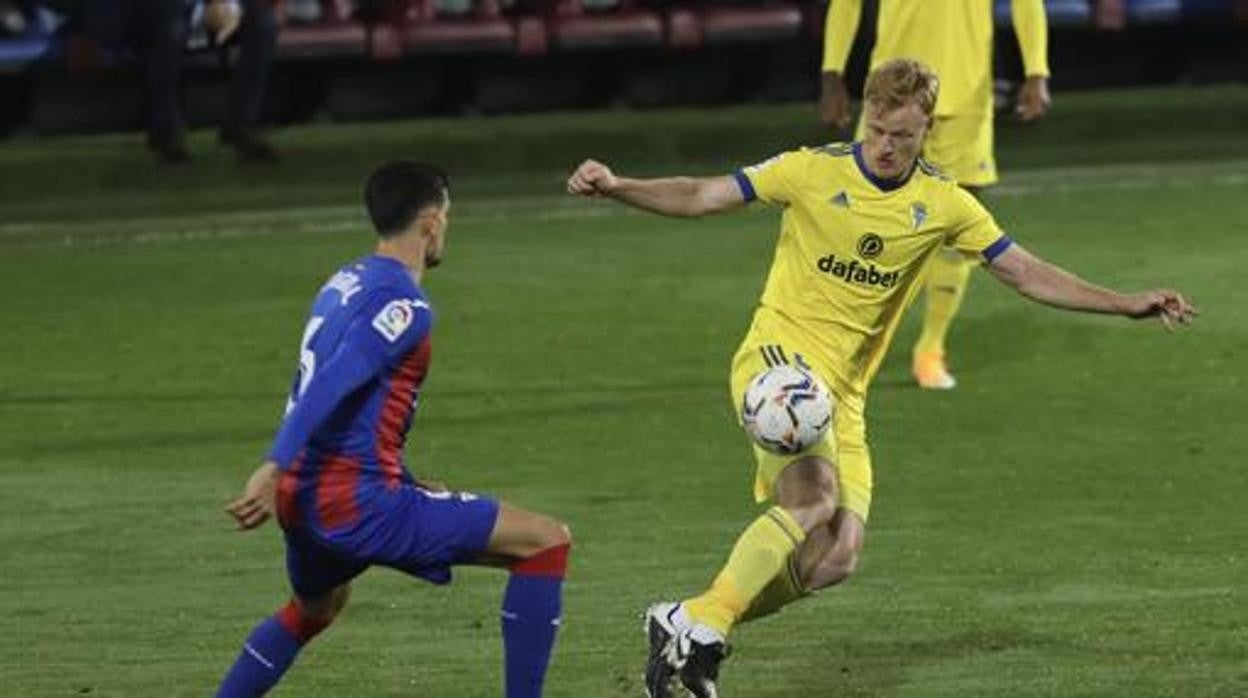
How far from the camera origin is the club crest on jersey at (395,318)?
7859 mm

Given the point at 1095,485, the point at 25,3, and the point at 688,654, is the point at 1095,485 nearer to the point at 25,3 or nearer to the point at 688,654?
the point at 688,654

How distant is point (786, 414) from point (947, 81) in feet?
18.1

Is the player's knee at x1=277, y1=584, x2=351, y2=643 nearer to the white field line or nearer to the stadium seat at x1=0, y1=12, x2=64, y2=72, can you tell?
the white field line

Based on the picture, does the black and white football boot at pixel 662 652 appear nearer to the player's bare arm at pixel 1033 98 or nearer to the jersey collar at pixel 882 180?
the jersey collar at pixel 882 180

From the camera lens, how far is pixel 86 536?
37.9 feet

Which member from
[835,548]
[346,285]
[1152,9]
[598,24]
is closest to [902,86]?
[835,548]

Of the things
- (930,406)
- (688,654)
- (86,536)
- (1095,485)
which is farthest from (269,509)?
(930,406)

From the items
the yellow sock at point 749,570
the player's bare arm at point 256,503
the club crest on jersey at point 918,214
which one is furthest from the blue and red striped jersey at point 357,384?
the club crest on jersey at point 918,214

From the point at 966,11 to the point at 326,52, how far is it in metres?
8.41

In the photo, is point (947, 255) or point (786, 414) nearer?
point (786, 414)

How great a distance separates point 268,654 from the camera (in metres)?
8.25

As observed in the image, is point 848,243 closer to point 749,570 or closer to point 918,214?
point 918,214

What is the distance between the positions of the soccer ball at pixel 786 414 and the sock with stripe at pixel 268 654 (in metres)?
1.32

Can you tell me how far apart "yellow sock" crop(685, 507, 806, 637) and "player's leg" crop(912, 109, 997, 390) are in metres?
5.22
